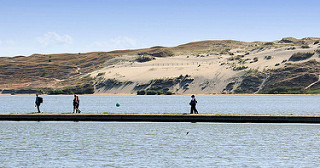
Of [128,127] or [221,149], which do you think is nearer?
[221,149]

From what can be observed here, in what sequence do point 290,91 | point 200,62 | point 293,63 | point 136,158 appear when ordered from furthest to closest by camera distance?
1. point 200,62
2. point 293,63
3. point 290,91
4. point 136,158

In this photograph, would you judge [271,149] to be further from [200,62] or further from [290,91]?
[200,62]

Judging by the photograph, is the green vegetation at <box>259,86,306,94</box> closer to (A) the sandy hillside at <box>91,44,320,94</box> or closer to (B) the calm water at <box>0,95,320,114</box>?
(A) the sandy hillside at <box>91,44,320,94</box>

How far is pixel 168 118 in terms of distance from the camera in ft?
135

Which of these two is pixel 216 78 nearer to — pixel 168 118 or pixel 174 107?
pixel 174 107

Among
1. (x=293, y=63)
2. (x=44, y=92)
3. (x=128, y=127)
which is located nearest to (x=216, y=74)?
(x=293, y=63)

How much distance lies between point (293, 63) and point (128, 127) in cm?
13927

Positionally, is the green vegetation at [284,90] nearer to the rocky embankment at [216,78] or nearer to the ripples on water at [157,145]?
the rocky embankment at [216,78]

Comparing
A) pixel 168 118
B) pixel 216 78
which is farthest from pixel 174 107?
pixel 216 78

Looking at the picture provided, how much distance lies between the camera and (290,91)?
14975cm

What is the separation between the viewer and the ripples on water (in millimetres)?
23375

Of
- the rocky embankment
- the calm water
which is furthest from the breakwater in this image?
the rocky embankment

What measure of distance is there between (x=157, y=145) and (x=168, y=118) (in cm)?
1223

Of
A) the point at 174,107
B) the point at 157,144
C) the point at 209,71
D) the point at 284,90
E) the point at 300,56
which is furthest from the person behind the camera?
the point at 209,71
